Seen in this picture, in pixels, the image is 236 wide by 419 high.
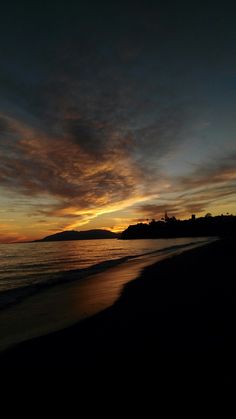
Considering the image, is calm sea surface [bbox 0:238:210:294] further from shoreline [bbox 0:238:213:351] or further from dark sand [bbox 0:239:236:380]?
dark sand [bbox 0:239:236:380]

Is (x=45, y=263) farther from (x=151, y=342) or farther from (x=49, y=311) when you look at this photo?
(x=151, y=342)

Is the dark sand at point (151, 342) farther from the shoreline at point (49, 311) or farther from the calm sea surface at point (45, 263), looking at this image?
the calm sea surface at point (45, 263)

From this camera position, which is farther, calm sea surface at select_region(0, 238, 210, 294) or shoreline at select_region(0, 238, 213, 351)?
calm sea surface at select_region(0, 238, 210, 294)

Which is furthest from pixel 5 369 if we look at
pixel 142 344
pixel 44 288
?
pixel 44 288

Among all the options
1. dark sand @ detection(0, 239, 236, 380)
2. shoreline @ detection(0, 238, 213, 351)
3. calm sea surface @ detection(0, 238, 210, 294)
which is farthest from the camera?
calm sea surface @ detection(0, 238, 210, 294)

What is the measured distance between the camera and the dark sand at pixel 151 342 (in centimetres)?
510

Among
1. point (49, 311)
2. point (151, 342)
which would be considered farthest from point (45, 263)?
point (151, 342)

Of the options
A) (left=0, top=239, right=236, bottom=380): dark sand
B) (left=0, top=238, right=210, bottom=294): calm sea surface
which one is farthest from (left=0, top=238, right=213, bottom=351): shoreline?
(left=0, top=238, right=210, bottom=294): calm sea surface

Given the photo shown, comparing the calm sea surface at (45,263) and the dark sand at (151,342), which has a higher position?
the calm sea surface at (45,263)

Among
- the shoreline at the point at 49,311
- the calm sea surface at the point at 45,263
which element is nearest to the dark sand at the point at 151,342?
the shoreline at the point at 49,311

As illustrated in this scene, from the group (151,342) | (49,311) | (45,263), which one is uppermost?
(45,263)

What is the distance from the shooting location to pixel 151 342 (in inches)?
244

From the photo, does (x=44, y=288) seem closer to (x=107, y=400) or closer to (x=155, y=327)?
(x=155, y=327)

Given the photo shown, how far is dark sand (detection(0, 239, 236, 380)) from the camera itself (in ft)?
16.7
